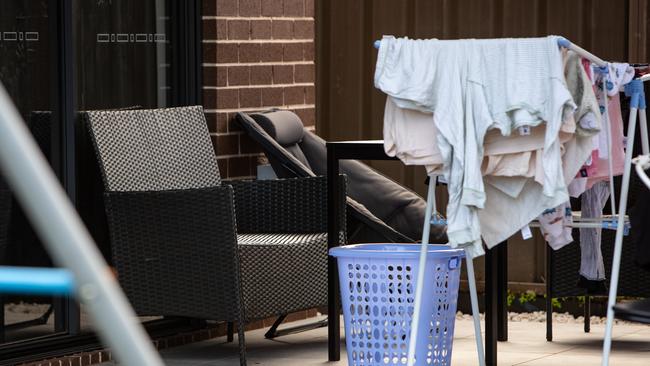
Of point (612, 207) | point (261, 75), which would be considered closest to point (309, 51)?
point (261, 75)

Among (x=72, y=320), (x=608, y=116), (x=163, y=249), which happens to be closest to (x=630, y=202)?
(x=608, y=116)

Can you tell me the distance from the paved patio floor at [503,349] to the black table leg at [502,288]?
2.2 inches

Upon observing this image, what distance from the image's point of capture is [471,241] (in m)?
3.62

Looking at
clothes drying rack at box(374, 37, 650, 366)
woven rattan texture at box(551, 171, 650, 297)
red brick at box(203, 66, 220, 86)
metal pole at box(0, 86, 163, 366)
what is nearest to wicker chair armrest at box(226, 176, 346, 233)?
red brick at box(203, 66, 220, 86)

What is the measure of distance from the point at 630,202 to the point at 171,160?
185cm

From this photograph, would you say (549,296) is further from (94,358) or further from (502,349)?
(94,358)

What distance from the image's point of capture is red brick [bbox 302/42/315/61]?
624 cm

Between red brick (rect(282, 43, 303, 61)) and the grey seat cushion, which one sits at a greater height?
red brick (rect(282, 43, 303, 61))

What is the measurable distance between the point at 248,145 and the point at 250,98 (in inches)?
8.3

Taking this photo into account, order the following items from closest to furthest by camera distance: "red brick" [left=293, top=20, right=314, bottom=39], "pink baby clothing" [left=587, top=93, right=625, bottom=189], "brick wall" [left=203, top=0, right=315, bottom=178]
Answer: "pink baby clothing" [left=587, top=93, right=625, bottom=189]
"brick wall" [left=203, top=0, right=315, bottom=178]
"red brick" [left=293, top=20, right=314, bottom=39]

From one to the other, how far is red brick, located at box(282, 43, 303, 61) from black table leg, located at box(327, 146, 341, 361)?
4.29 ft

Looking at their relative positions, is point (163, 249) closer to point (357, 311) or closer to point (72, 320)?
point (72, 320)

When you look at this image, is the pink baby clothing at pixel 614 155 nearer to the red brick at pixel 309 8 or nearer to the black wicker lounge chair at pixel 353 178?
the black wicker lounge chair at pixel 353 178

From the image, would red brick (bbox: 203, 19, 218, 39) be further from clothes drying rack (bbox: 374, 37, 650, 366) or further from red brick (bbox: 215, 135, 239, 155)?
clothes drying rack (bbox: 374, 37, 650, 366)
